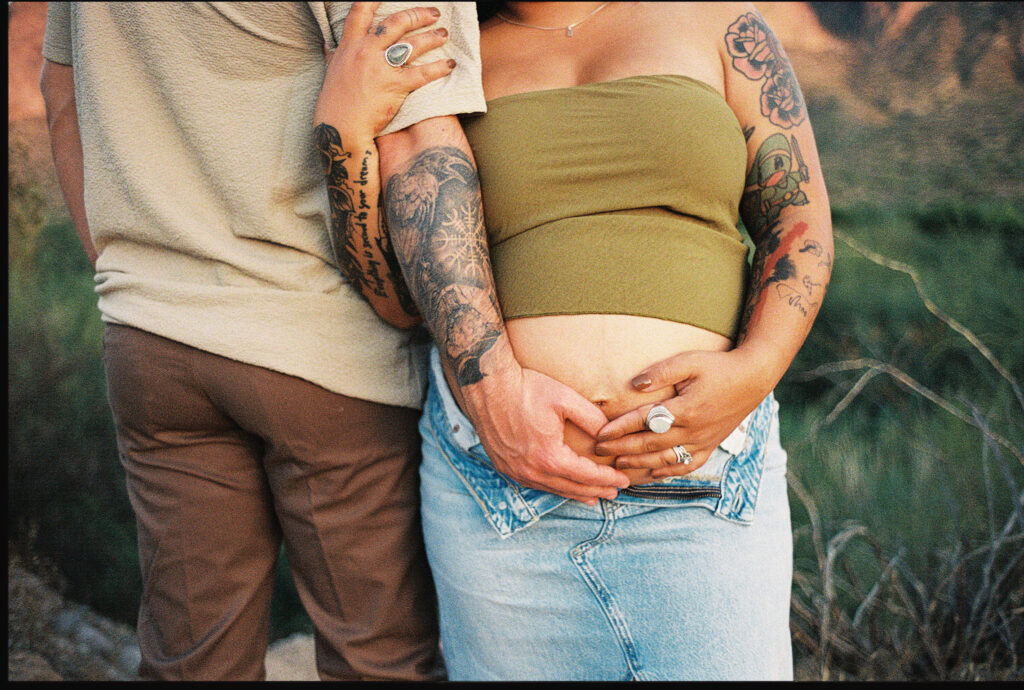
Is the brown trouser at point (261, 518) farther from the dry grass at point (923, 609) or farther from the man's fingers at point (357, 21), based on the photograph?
the dry grass at point (923, 609)

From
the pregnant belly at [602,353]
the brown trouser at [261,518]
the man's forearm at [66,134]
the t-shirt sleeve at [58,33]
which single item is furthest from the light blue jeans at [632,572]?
the t-shirt sleeve at [58,33]

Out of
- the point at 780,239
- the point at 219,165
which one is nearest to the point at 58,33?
the point at 219,165

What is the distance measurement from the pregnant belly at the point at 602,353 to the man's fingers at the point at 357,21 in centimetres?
60

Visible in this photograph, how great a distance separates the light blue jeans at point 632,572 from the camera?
1.11 m

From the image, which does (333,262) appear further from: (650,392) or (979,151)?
(979,151)

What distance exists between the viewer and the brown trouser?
1299mm

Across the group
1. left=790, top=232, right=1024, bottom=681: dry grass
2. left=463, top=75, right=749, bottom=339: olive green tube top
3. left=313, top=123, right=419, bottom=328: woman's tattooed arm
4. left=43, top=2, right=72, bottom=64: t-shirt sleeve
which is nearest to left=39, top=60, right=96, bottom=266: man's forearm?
left=43, top=2, right=72, bottom=64: t-shirt sleeve

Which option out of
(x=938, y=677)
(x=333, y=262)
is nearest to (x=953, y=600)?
(x=938, y=677)

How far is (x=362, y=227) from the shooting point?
1.22 metres

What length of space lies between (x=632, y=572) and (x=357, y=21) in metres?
1.09

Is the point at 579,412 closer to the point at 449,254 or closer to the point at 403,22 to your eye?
the point at 449,254

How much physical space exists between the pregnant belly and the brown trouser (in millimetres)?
416

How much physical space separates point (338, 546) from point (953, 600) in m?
1.82

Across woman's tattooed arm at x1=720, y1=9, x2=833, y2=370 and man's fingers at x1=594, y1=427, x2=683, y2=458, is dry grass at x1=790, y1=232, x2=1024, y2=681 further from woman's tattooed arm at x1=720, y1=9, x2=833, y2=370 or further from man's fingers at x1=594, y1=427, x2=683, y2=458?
man's fingers at x1=594, y1=427, x2=683, y2=458
